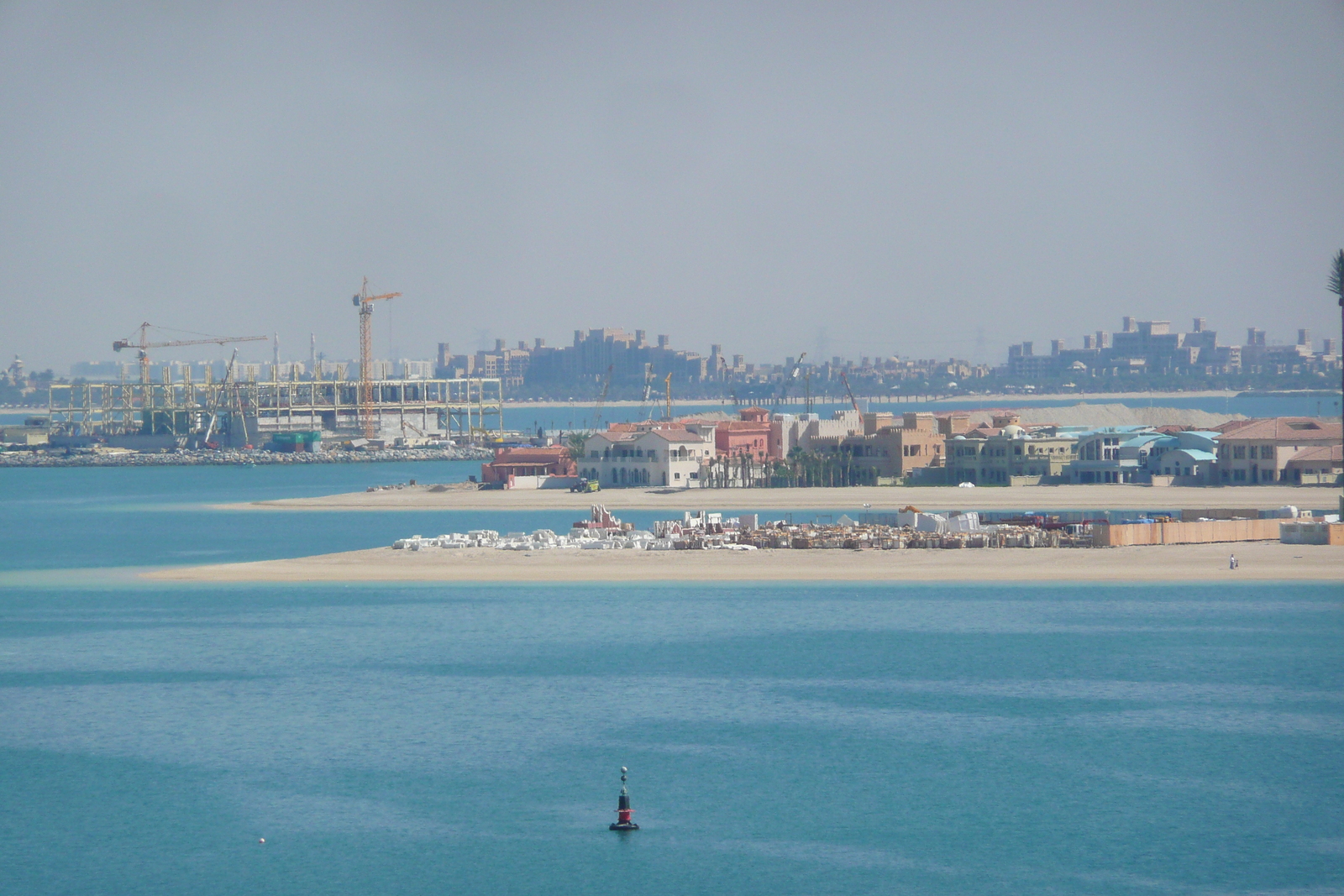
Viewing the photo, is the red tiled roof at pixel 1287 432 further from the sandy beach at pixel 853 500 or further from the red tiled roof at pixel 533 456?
the red tiled roof at pixel 533 456

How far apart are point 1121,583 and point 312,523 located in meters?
51.5

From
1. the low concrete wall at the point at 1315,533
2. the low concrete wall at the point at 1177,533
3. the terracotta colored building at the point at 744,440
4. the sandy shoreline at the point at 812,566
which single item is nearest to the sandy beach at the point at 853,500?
the terracotta colored building at the point at 744,440

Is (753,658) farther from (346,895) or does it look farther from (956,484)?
(956,484)

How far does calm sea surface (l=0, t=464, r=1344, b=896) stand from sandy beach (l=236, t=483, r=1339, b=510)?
31.9 meters

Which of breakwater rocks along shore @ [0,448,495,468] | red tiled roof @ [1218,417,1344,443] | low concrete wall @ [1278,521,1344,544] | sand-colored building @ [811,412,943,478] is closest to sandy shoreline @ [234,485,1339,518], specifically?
sand-colored building @ [811,412,943,478]

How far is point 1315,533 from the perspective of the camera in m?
70.5

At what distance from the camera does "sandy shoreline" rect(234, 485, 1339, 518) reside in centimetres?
9319

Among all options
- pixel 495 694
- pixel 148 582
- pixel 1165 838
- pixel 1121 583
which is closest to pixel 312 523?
pixel 148 582

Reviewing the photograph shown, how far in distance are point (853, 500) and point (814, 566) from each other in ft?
113

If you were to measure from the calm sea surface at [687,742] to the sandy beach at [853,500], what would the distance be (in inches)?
1258

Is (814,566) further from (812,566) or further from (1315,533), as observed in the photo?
(1315,533)

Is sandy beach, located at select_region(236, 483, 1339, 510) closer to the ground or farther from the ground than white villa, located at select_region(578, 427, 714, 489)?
closer to the ground

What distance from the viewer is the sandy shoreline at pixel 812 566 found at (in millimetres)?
64562

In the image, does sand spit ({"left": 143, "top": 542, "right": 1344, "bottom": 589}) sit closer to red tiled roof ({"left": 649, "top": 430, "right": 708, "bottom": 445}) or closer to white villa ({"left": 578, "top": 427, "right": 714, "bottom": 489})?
white villa ({"left": 578, "top": 427, "right": 714, "bottom": 489})
